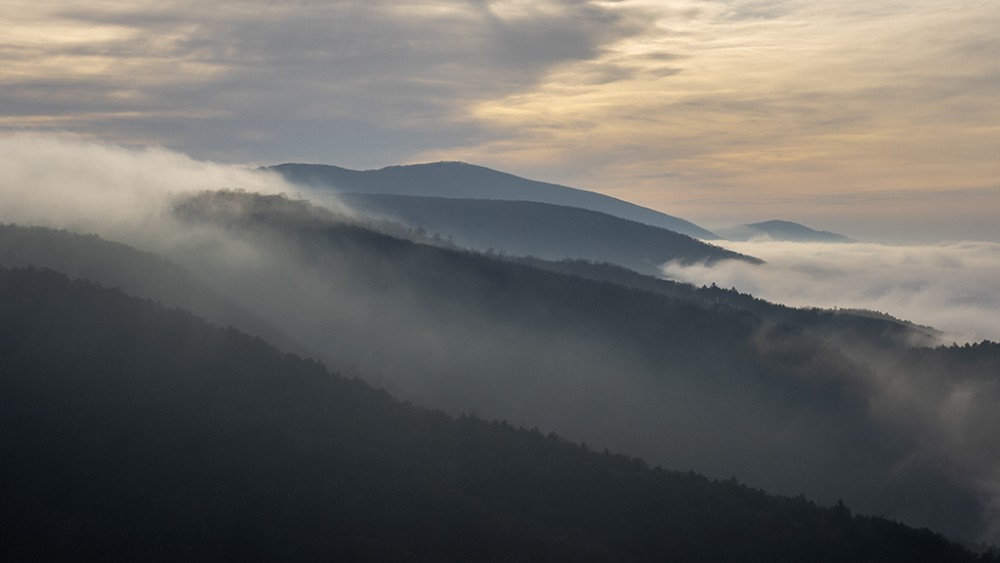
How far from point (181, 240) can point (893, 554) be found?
154948 mm

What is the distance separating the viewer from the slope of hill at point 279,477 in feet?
229

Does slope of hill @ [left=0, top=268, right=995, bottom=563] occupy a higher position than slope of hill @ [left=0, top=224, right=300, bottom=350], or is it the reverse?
slope of hill @ [left=0, top=224, right=300, bottom=350]

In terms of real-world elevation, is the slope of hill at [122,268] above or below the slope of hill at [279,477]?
above

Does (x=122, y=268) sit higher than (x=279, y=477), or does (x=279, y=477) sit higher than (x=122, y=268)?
→ (x=122, y=268)

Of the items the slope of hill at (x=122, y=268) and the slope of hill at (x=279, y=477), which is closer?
the slope of hill at (x=279, y=477)

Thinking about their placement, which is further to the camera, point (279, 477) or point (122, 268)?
point (122, 268)

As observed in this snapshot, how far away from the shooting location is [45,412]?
83188 mm

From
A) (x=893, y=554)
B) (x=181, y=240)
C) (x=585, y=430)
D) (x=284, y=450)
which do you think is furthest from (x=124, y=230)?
(x=893, y=554)

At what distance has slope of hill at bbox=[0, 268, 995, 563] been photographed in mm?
69750

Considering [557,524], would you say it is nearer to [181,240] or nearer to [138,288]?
[138,288]

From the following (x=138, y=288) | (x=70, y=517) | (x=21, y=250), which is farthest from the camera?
(x=21, y=250)

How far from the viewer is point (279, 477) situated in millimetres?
77438

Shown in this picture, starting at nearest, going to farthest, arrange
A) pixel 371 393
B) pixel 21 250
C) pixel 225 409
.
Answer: pixel 225 409, pixel 371 393, pixel 21 250

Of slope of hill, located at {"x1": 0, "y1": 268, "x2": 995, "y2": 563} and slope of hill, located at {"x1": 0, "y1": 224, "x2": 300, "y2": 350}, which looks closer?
slope of hill, located at {"x1": 0, "y1": 268, "x2": 995, "y2": 563}
